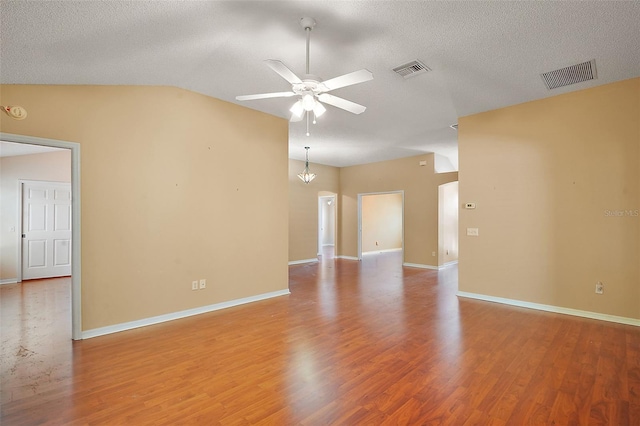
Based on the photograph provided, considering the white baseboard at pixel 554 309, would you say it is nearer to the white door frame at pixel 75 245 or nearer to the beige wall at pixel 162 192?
the beige wall at pixel 162 192

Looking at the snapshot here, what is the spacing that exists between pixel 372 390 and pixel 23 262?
25.0ft

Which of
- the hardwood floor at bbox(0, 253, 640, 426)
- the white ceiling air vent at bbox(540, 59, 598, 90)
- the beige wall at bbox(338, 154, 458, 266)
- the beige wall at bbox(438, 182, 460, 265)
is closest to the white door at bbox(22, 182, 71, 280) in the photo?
the hardwood floor at bbox(0, 253, 640, 426)

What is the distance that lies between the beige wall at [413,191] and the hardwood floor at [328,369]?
3710 millimetres

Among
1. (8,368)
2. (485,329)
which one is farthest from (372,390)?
(8,368)

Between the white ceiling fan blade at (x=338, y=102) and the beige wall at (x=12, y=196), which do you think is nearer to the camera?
the white ceiling fan blade at (x=338, y=102)

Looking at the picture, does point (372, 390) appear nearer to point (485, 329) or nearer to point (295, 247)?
point (485, 329)

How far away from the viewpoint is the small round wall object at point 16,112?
2.96 m

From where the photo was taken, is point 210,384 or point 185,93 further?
point 185,93

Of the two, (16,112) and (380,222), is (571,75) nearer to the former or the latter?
(16,112)

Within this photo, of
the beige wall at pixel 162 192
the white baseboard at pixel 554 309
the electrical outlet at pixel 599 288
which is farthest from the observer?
the electrical outlet at pixel 599 288

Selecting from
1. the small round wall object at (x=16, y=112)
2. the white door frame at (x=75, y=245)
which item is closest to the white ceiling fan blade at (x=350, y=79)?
the white door frame at (x=75, y=245)

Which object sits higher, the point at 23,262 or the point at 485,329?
the point at 23,262

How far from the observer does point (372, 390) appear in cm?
233

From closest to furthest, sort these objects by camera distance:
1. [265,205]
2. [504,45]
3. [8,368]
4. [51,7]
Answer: [51,7] < [8,368] < [504,45] < [265,205]
